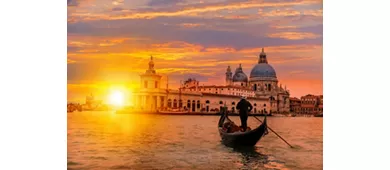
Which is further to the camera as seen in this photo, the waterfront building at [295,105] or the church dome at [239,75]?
the waterfront building at [295,105]

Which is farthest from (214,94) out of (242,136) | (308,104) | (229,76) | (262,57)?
(308,104)

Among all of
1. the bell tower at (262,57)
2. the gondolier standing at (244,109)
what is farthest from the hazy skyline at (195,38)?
the gondolier standing at (244,109)

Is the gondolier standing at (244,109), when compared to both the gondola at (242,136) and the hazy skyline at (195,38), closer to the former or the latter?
the gondola at (242,136)

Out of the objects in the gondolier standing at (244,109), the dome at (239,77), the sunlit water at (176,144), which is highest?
the dome at (239,77)

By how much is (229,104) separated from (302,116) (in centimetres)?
81

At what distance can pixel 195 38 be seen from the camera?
589 centimetres

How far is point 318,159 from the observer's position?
19.0ft

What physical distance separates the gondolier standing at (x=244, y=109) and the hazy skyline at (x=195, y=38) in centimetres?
34

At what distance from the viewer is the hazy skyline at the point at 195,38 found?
229 inches

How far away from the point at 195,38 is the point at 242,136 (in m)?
1.19

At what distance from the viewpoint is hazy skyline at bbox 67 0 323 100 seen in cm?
581
